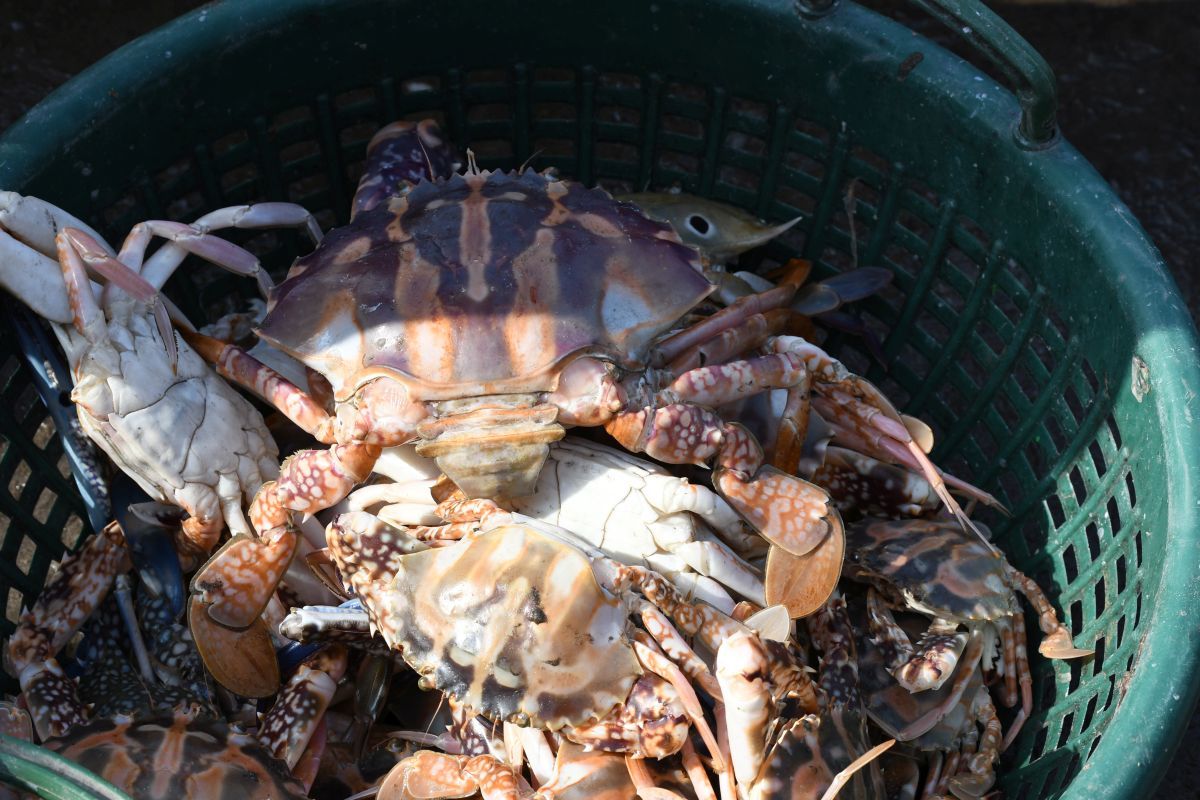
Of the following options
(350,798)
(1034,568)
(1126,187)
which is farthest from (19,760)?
(1126,187)

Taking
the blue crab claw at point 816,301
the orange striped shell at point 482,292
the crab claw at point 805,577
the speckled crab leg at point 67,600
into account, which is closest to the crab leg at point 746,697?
the crab claw at point 805,577

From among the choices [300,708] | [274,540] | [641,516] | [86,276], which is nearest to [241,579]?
[274,540]

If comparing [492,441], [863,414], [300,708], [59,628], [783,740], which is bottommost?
[59,628]

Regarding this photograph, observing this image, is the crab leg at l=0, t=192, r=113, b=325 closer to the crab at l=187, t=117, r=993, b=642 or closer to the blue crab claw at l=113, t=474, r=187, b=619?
A: the crab at l=187, t=117, r=993, b=642

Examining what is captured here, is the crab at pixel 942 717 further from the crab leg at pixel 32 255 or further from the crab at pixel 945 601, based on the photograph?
the crab leg at pixel 32 255

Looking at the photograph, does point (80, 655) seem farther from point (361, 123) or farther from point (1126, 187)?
point (1126, 187)

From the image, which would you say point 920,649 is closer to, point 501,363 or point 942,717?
point 942,717
